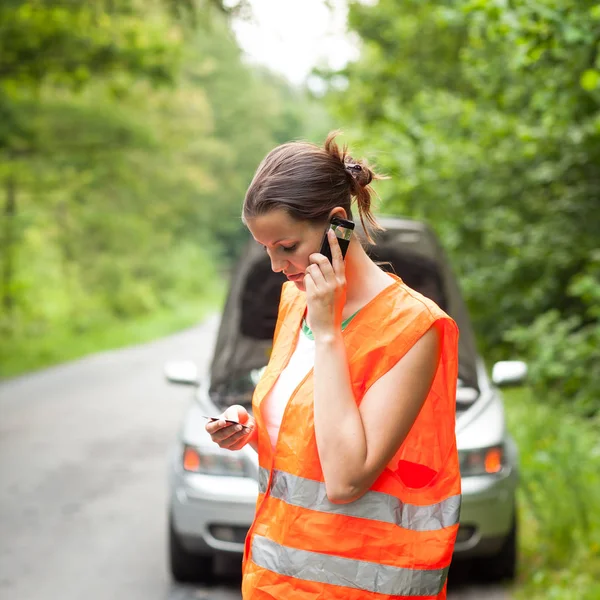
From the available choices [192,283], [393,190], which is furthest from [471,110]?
[192,283]

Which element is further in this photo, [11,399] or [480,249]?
[11,399]

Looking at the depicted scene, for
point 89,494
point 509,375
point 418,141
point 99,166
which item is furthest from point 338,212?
point 99,166

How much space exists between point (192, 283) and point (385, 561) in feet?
146

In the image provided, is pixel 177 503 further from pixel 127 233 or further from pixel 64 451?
pixel 127 233

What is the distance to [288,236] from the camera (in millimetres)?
2020

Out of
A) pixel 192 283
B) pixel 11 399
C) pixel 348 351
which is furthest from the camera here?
pixel 192 283

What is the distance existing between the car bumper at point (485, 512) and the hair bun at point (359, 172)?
2.72 metres

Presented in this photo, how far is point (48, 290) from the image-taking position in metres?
25.5

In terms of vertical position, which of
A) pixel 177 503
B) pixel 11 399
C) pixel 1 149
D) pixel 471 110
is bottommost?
pixel 11 399

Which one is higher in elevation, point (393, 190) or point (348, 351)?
point (348, 351)

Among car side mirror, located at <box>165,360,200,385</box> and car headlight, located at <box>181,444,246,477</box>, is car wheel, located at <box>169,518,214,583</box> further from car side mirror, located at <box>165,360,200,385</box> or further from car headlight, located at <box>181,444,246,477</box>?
car side mirror, located at <box>165,360,200,385</box>

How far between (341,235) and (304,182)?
0.47ft

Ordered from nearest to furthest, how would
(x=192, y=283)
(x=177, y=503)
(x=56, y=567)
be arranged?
1. (x=177, y=503)
2. (x=56, y=567)
3. (x=192, y=283)

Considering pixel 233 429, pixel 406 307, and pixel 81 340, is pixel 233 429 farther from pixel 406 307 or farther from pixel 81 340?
pixel 81 340
